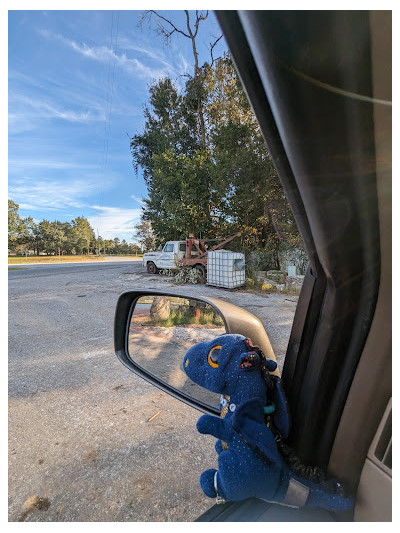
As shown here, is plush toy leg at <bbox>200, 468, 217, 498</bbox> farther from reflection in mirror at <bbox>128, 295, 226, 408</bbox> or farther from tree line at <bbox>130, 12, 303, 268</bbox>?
tree line at <bbox>130, 12, 303, 268</bbox>

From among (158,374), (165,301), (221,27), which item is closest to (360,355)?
(221,27)

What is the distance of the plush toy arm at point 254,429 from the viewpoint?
66cm

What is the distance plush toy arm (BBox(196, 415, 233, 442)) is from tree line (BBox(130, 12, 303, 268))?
5708 millimetres

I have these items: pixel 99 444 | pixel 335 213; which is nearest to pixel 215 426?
pixel 335 213

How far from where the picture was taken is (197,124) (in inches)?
586

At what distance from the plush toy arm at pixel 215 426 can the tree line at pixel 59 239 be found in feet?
95.5

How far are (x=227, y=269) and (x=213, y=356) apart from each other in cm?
799

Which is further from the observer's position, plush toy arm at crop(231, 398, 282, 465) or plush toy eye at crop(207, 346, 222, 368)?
plush toy eye at crop(207, 346, 222, 368)

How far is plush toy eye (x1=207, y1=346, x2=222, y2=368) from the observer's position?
77cm

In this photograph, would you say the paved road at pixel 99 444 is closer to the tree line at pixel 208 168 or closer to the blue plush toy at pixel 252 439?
the blue plush toy at pixel 252 439

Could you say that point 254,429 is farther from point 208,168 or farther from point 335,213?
point 208,168

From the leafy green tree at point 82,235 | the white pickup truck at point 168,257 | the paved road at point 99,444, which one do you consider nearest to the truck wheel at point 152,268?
the white pickup truck at point 168,257

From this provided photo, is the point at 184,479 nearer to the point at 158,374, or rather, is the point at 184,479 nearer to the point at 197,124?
the point at 158,374

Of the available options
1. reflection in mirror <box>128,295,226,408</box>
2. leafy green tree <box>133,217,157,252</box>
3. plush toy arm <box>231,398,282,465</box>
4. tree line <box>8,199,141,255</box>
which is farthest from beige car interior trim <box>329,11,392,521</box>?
tree line <box>8,199,141,255</box>
